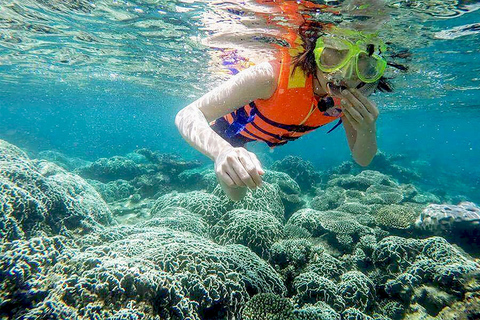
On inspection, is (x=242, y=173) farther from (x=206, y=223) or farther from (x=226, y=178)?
(x=206, y=223)

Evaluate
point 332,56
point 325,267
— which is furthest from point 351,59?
point 325,267

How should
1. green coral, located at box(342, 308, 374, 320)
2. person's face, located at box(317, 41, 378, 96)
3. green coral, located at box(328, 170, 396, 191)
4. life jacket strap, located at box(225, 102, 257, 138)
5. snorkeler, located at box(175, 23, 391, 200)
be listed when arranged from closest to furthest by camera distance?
snorkeler, located at box(175, 23, 391, 200) → person's face, located at box(317, 41, 378, 96) → green coral, located at box(342, 308, 374, 320) → life jacket strap, located at box(225, 102, 257, 138) → green coral, located at box(328, 170, 396, 191)

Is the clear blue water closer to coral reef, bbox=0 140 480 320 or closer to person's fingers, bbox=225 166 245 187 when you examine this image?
coral reef, bbox=0 140 480 320

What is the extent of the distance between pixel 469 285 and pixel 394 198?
7485mm

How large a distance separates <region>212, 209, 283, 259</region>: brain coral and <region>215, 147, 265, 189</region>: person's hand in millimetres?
4302

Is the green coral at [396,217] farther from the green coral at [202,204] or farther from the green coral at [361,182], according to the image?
the green coral at [202,204]

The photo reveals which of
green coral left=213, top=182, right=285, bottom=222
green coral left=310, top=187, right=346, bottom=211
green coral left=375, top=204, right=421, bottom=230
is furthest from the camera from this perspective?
green coral left=310, top=187, right=346, bottom=211

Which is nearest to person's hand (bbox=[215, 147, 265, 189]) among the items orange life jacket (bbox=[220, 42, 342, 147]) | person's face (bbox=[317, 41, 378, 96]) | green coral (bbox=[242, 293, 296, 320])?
person's face (bbox=[317, 41, 378, 96])

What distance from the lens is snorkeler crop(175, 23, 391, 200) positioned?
2.23 meters

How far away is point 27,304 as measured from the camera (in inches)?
115

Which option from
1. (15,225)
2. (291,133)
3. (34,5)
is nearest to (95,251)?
(15,225)

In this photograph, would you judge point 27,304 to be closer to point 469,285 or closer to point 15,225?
point 15,225

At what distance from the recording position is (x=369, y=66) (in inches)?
121

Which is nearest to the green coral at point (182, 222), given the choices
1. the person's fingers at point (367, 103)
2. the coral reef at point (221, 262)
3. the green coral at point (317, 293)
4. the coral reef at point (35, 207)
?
the coral reef at point (221, 262)
